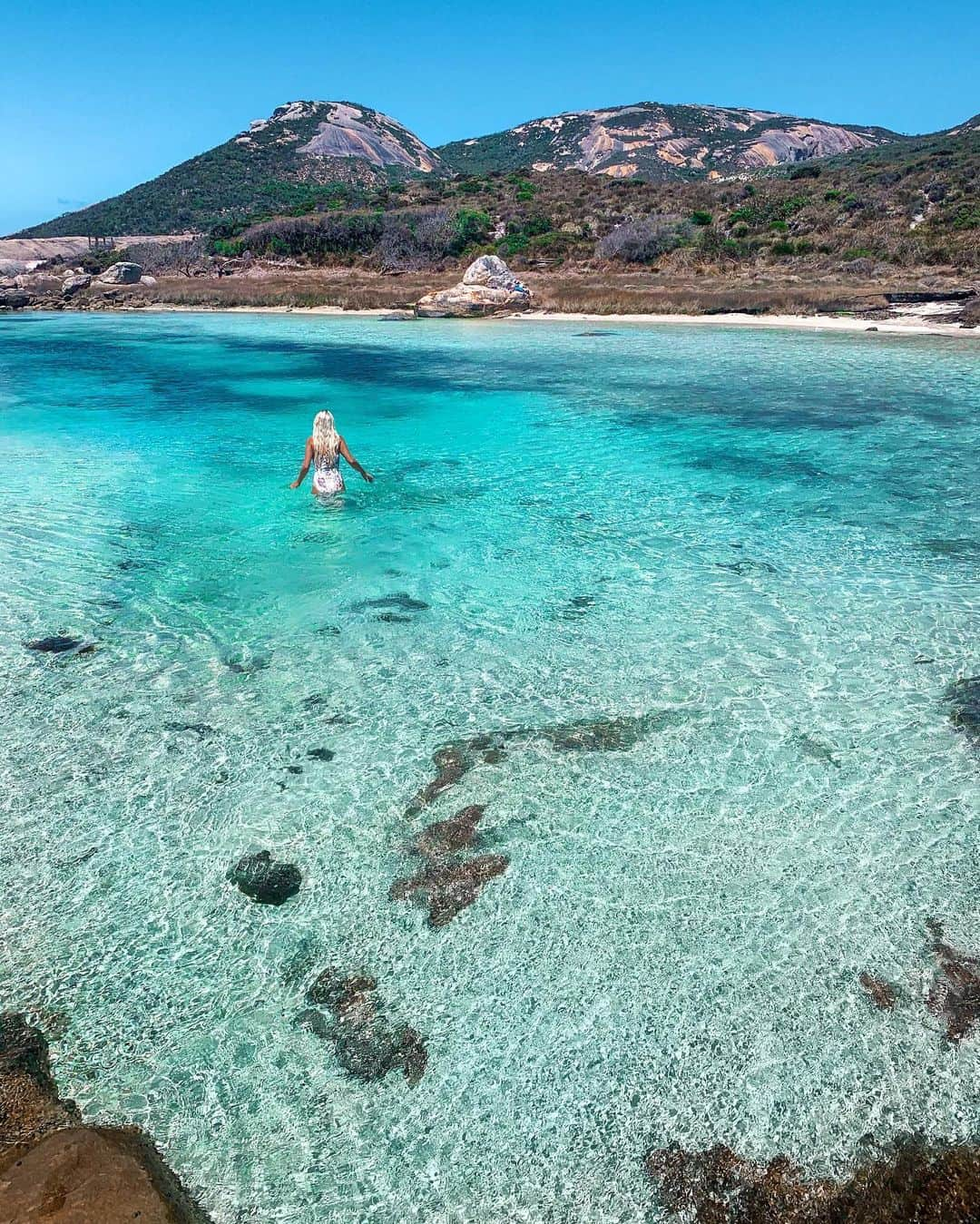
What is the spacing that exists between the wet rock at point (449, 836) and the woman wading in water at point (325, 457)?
6613 millimetres

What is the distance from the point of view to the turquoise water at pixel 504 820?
3023mm

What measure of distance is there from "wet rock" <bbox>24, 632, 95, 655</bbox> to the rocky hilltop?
10246 centimetres

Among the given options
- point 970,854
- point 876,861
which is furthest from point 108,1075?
point 970,854

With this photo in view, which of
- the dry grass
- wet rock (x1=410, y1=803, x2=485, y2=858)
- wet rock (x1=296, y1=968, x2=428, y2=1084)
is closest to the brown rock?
wet rock (x1=296, y1=968, x2=428, y2=1084)

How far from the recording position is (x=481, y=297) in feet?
124

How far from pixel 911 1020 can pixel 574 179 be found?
68.5 meters

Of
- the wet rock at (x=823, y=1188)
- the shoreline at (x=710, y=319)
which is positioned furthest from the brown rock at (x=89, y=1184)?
the shoreline at (x=710, y=319)

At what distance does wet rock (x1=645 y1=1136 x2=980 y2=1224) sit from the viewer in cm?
266

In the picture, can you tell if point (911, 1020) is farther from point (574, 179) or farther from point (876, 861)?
point (574, 179)

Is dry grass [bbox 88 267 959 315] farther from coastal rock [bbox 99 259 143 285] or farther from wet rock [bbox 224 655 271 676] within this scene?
wet rock [bbox 224 655 271 676]

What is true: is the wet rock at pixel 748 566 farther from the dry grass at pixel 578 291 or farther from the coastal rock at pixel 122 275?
the coastal rock at pixel 122 275

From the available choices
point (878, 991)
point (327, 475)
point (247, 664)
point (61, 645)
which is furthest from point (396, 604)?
point (878, 991)

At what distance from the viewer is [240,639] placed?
686cm

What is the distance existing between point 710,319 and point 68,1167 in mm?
34558
